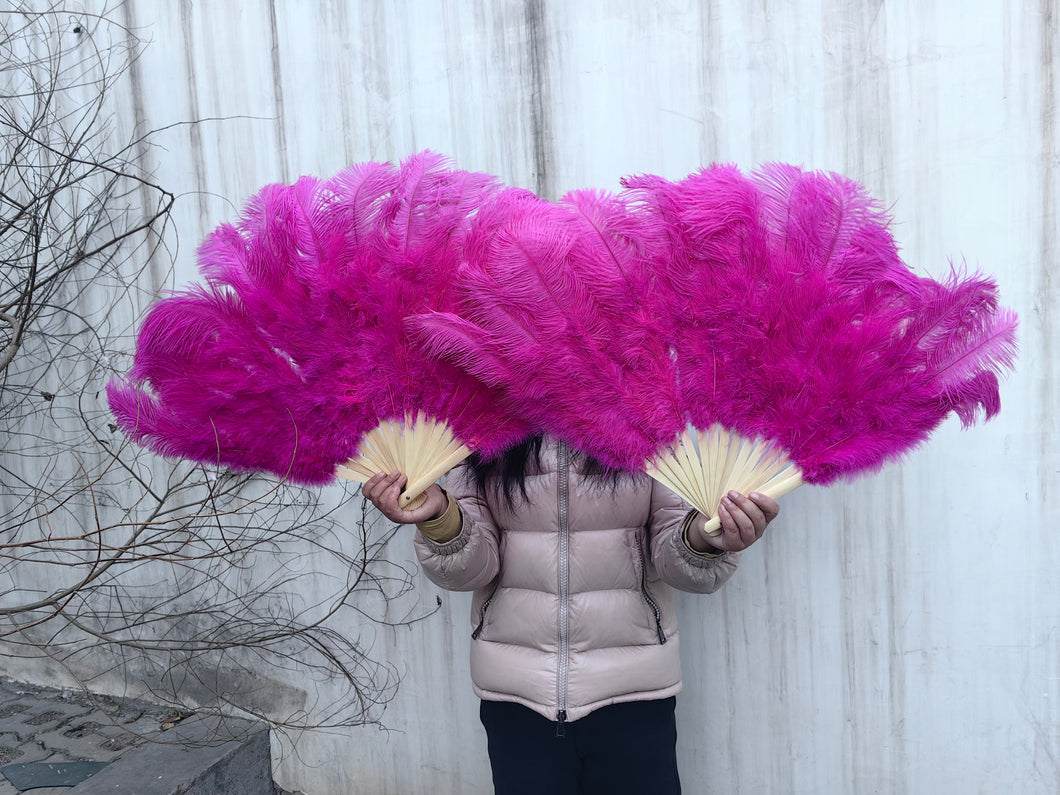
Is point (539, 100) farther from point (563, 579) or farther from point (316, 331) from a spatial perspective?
point (563, 579)

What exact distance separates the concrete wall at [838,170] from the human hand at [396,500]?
94cm

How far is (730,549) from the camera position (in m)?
1.36

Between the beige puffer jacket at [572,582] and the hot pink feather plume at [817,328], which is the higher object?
the hot pink feather plume at [817,328]

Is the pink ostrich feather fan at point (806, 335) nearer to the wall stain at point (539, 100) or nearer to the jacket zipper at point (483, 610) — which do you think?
the jacket zipper at point (483, 610)

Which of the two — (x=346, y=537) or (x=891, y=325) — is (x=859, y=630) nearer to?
(x=891, y=325)

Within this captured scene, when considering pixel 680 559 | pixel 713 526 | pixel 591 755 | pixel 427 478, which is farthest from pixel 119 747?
pixel 713 526

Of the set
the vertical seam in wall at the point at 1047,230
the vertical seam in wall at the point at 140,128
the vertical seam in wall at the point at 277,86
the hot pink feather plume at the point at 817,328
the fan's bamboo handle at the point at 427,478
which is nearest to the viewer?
the hot pink feather plume at the point at 817,328

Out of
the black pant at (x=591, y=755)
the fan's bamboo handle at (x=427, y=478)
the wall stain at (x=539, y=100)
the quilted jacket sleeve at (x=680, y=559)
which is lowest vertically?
the black pant at (x=591, y=755)

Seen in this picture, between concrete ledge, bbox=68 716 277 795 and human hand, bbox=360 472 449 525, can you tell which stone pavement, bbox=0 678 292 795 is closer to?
concrete ledge, bbox=68 716 277 795

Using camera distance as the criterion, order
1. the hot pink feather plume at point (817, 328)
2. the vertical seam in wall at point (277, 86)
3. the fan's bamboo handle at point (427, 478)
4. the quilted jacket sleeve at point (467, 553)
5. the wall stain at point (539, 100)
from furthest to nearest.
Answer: the vertical seam in wall at point (277, 86)
the wall stain at point (539, 100)
the quilted jacket sleeve at point (467, 553)
the fan's bamboo handle at point (427, 478)
the hot pink feather plume at point (817, 328)

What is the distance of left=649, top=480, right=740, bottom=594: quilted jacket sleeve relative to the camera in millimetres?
1471

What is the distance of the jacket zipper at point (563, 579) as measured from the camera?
5.08 feet

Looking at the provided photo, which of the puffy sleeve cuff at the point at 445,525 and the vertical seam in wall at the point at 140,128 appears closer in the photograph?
the puffy sleeve cuff at the point at 445,525

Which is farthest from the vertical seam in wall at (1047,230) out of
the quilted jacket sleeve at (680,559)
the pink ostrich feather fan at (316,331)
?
the pink ostrich feather fan at (316,331)
